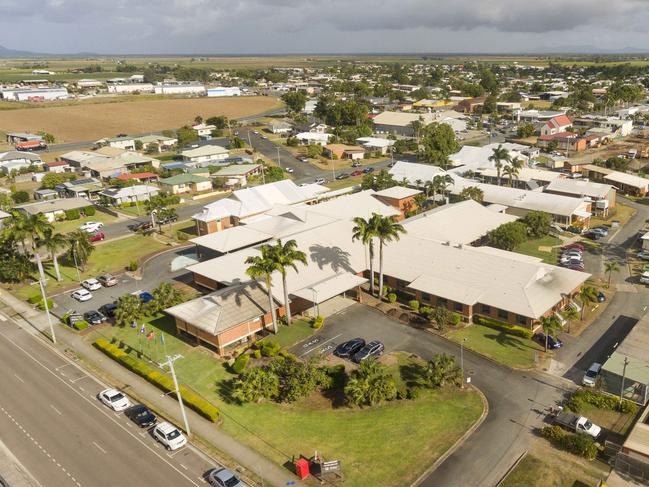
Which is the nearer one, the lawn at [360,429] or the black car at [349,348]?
the lawn at [360,429]

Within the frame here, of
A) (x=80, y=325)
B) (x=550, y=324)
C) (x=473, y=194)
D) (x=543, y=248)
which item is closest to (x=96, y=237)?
(x=80, y=325)

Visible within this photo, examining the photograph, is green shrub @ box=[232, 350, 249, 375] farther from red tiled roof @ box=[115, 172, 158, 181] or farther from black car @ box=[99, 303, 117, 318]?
red tiled roof @ box=[115, 172, 158, 181]

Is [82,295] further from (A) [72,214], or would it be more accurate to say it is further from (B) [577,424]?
(B) [577,424]

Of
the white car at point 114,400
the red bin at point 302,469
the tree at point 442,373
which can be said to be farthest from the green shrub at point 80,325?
the tree at point 442,373

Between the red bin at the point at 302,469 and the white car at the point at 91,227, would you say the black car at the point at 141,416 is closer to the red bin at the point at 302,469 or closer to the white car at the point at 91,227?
the red bin at the point at 302,469

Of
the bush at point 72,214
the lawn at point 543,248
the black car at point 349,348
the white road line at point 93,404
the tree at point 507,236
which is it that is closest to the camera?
the white road line at point 93,404

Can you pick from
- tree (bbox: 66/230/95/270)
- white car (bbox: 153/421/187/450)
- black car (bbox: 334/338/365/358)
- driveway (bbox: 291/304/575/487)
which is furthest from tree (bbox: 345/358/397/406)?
tree (bbox: 66/230/95/270)
